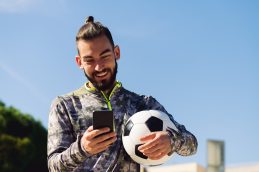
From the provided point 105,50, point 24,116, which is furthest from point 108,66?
point 24,116

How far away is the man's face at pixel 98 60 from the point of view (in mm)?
4473

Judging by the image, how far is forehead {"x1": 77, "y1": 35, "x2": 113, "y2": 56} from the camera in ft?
14.7

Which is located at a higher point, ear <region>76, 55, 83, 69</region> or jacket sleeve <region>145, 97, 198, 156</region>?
ear <region>76, 55, 83, 69</region>

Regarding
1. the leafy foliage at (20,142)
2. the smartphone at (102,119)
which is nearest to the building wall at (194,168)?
the leafy foliage at (20,142)

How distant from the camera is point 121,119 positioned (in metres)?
4.66

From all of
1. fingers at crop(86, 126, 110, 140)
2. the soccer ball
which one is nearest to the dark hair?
the soccer ball

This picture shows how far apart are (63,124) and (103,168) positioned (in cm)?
51

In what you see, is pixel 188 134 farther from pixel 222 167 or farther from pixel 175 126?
pixel 222 167

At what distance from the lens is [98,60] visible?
4477mm

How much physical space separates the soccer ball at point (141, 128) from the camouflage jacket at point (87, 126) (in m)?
0.12

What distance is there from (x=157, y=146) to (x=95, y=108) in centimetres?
75

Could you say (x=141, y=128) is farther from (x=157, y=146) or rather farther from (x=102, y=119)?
(x=102, y=119)

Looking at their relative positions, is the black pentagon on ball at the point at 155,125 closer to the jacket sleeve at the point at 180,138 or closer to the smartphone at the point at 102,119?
→ the jacket sleeve at the point at 180,138

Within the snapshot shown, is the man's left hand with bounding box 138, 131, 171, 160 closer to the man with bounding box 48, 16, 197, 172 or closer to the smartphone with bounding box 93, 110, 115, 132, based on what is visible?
the man with bounding box 48, 16, 197, 172
